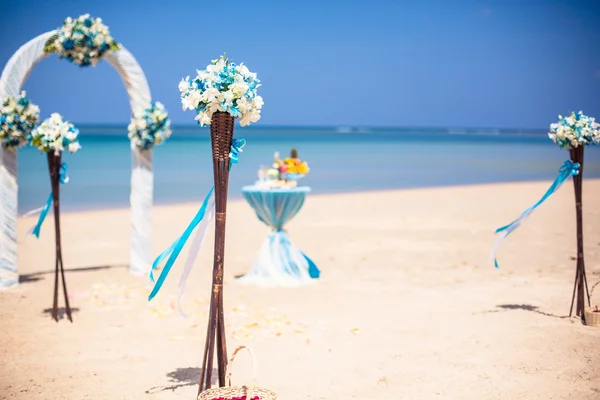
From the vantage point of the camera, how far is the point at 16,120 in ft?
25.4

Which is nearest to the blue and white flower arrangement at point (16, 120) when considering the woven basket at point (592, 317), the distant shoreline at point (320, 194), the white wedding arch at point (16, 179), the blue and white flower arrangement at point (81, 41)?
the white wedding arch at point (16, 179)

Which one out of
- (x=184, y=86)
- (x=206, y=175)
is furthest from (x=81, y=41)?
(x=206, y=175)

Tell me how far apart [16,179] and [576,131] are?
6490 mm

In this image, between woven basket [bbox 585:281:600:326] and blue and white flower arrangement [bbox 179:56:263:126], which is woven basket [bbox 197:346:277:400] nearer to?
blue and white flower arrangement [bbox 179:56:263:126]

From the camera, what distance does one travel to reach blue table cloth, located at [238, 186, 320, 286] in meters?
8.81

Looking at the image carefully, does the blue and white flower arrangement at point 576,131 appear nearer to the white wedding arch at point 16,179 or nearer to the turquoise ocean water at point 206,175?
the white wedding arch at point 16,179

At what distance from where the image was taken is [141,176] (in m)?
9.03

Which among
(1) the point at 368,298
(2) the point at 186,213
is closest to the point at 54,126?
(1) the point at 368,298

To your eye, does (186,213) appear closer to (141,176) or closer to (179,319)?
(141,176)

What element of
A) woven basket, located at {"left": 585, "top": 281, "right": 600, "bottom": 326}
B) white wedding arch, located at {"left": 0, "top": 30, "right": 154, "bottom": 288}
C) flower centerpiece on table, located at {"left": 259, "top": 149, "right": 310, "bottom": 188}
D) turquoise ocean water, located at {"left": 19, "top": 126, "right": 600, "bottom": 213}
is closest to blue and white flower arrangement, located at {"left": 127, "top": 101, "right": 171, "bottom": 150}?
white wedding arch, located at {"left": 0, "top": 30, "right": 154, "bottom": 288}

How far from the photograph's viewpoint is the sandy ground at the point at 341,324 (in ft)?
17.2

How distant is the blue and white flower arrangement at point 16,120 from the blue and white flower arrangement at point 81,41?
0.73 m

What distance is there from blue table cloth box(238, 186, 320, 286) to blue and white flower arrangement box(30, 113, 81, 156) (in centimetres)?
265

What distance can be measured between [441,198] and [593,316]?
13363 millimetres
